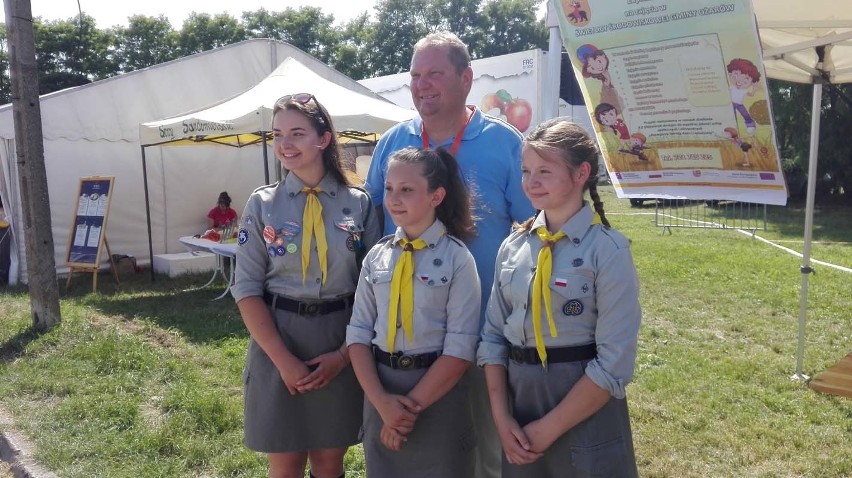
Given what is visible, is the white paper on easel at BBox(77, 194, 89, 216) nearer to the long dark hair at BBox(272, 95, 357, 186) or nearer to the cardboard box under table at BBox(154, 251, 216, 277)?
the cardboard box under table at BBox(154, 251, 216, 277)

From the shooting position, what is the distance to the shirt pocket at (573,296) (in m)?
1.90

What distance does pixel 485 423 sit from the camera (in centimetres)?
243

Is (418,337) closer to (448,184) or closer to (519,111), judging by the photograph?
(448,184)

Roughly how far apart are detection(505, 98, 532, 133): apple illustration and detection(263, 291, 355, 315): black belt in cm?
976

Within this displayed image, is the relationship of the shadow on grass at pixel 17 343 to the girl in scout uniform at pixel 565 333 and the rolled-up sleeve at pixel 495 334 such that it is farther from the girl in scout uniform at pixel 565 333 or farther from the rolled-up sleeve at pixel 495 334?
the girl in scout uniform at pixel 565 333

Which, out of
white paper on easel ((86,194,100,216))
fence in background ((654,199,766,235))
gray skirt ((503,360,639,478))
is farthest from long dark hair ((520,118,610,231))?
fence in background ((654,199,766,235))

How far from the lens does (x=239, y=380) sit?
5.05 m

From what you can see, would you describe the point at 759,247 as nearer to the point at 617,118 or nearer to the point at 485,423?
the point at 617,118

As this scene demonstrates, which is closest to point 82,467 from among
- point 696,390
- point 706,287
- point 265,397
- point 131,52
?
point 265,397

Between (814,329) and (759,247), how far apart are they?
5357 millimetres

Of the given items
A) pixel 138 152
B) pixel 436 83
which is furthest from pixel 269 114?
pixel 436 83

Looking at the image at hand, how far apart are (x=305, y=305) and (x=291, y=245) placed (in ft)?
0.70

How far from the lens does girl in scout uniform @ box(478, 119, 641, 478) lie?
1.87 metres

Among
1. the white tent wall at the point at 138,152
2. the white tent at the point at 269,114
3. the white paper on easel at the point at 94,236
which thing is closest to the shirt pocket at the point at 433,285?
the white tent at the point at 269,114
